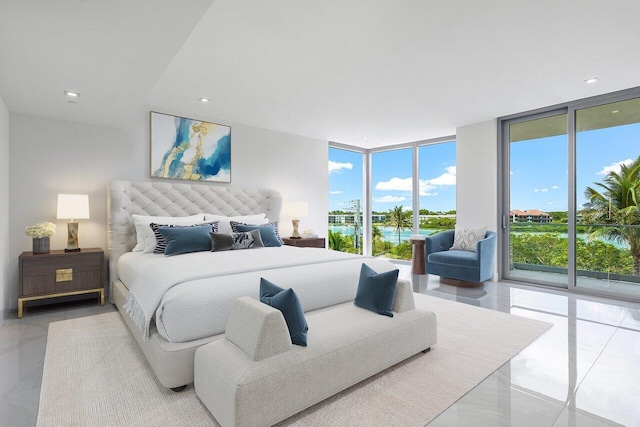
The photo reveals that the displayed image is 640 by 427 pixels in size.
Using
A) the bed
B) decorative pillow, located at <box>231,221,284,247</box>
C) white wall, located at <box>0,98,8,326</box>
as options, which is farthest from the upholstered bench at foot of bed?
white wall, located at <box>0,98,8,326</box>

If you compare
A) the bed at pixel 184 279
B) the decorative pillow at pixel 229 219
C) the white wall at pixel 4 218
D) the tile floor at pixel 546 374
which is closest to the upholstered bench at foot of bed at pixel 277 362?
the bed at pixel 184 279

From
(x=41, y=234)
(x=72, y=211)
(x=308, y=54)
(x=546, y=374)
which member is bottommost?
(x=546, y=374)

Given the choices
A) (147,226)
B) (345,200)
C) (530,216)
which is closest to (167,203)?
(147,226)

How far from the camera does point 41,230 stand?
348 centimetres

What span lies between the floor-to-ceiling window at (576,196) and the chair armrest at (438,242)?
2.71 ft

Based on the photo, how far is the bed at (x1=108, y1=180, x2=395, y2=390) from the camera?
1.98m

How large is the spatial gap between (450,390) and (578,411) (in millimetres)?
663

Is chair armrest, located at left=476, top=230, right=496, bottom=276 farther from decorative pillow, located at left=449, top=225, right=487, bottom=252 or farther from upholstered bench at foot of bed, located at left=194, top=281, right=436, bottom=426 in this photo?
upholstered bench at foot of bed, located at left=194, top=281, right=436, bottom=426

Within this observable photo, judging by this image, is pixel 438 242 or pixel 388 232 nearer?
pixel 438 242

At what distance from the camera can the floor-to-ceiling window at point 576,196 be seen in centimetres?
411

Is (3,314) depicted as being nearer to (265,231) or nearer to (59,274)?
(59,274)

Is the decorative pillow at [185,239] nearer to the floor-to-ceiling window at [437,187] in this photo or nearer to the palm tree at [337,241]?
the palm tree at [337,241]

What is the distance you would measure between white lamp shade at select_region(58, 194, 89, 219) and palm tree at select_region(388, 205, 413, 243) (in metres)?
5.48

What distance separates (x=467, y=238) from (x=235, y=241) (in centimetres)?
353
